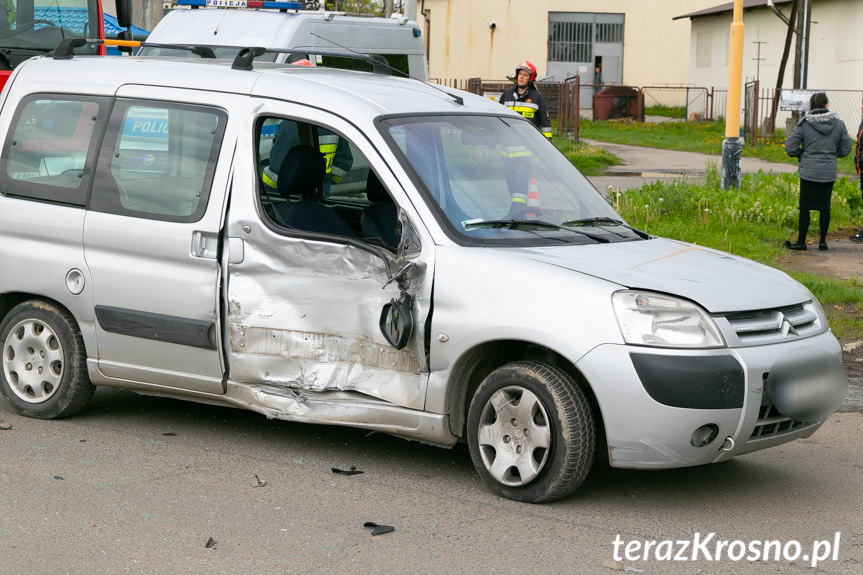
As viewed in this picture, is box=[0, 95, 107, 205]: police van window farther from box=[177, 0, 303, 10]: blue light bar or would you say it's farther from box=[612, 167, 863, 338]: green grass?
box=[612, 167, 863, 338]: green grass

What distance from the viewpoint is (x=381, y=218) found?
20.6 ft

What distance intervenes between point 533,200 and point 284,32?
672 cm

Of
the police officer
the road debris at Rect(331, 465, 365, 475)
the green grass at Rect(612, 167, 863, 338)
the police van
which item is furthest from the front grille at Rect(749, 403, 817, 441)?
the police van

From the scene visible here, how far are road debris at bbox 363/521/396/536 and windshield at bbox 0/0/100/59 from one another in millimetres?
9658

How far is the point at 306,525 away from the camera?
4887mm

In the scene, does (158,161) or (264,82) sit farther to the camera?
(158,161)

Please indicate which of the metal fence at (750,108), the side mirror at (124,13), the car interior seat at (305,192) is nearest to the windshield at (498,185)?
the car interior seat at (305,192)

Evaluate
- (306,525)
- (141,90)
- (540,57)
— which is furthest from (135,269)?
(540,57)

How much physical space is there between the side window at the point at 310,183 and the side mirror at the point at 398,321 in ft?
1.58

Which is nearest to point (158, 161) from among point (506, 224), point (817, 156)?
point (506, 224)

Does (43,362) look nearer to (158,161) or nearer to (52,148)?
(52,148)

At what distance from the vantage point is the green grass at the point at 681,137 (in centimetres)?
2806

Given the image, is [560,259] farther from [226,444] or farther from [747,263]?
[226,444]

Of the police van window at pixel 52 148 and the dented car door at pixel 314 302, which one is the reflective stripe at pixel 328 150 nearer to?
the dented car door at pixel 314 302
